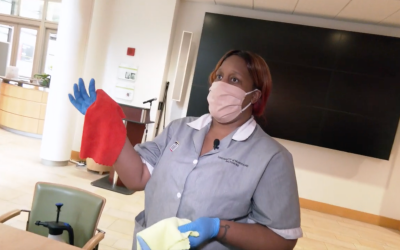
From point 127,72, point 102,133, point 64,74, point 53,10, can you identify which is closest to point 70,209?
point 102,133

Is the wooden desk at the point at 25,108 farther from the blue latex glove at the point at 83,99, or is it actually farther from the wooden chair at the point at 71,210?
the blue latex glove at the point at 83,99

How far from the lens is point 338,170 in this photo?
379 cm

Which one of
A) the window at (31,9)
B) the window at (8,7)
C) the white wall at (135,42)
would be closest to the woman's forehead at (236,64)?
the white wall at (135,42)

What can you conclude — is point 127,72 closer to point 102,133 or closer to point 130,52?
point 130,52

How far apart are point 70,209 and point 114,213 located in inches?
57.0

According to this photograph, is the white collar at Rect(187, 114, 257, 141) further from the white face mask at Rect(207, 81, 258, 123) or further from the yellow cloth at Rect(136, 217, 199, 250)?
the yellow cloth at Rect(136, 217, 199, 250)

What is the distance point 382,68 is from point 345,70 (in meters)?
0.44

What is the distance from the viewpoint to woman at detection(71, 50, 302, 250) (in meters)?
0.85

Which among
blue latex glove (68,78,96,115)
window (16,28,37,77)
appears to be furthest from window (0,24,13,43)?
blue latex glove (68,78,96,115)

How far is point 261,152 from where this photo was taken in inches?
36.0

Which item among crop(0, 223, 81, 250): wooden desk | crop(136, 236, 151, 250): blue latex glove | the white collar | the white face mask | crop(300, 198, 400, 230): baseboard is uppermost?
the white face mask

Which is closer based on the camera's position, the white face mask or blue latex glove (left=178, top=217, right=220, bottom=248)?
blue latex glove (left=178, top=217, right=220, bottom=248)

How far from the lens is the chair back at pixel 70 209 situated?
4.32ft

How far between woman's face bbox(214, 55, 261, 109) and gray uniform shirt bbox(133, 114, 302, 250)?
118 millimetres
